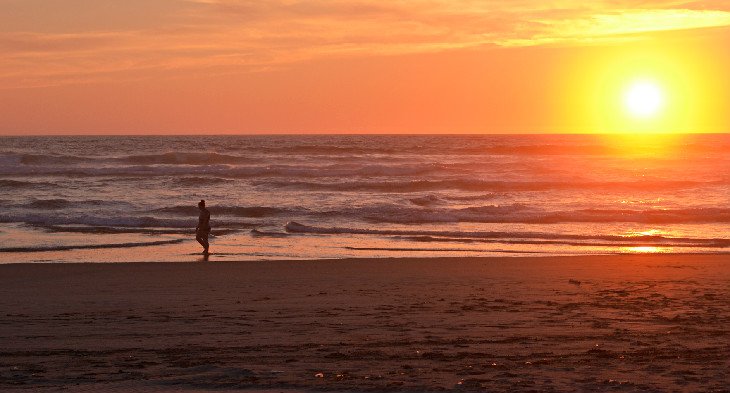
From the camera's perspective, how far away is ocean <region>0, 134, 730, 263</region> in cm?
1745

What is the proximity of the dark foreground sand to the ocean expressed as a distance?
3892 mm

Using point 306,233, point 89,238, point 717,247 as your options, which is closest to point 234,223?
point 306,233

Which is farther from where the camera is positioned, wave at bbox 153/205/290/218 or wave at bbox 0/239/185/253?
wave at bbox 153/205/290/218

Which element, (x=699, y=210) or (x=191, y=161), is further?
(x=191, y=161)

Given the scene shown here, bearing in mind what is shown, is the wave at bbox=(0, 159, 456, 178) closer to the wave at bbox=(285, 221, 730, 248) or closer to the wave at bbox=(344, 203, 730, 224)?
the wave at bbox=(344, 203, 730, 224)

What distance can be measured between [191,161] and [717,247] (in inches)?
1601

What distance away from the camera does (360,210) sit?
25.3 meters

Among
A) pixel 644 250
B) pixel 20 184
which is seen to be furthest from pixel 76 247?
pixel 20 184

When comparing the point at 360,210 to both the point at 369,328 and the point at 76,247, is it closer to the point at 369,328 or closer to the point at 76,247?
the point at 76,247

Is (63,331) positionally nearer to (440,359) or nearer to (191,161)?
(440,359)

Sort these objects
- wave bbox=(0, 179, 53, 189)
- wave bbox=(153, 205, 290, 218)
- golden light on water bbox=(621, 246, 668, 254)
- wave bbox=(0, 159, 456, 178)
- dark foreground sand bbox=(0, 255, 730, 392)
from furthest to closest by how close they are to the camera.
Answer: wave bbox=(0, 159, 456, 178), wave bbox=(0, 179, 53, 189), wave bbox=(153, 205, 290, 218), golden light on water bbox=(621, 246, 668, 254), dark foreground sand bbox=(0, 255, 730, 392)

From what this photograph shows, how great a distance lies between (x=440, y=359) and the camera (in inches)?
275

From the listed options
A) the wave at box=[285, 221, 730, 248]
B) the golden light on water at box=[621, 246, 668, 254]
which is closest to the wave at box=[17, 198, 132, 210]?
the wave at box=[285, 221, 730, 248]

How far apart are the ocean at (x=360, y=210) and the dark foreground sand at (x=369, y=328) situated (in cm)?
389
